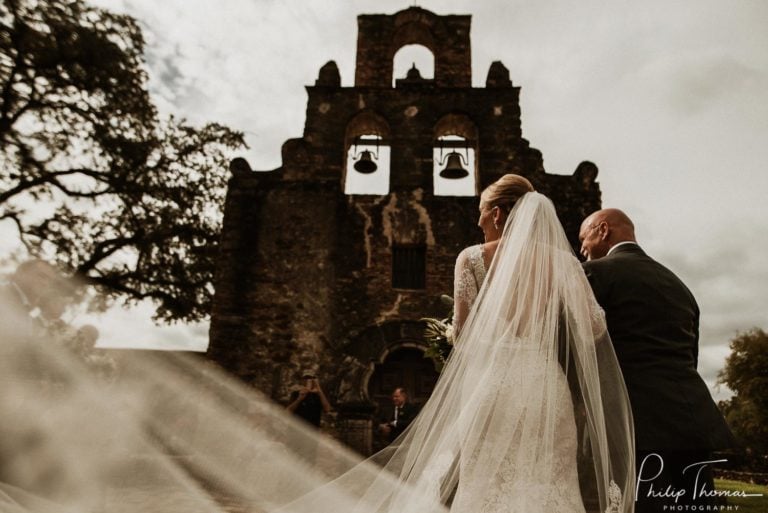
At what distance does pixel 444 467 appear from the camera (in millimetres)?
2414

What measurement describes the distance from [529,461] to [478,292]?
0.92m

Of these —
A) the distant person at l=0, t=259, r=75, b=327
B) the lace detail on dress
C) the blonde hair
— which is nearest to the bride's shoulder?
the blonde hair

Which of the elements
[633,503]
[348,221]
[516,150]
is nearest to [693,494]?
[633,503]

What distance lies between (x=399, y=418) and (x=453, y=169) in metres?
5.49

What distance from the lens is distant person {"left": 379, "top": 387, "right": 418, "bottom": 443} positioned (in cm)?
729

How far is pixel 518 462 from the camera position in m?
2.26

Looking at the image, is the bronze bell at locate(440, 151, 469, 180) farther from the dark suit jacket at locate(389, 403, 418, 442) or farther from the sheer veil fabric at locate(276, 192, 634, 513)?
the sheer veil fabric at locate(276, 192, 634, 513)

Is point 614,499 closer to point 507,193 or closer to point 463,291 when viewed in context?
point 463,291

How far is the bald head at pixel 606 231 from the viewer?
9.71 feet

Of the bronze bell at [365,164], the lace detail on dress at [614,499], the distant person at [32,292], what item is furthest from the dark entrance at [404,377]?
the lace detail on dress at [614,499]

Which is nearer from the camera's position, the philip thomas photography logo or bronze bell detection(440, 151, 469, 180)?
the philip thomas photography logo

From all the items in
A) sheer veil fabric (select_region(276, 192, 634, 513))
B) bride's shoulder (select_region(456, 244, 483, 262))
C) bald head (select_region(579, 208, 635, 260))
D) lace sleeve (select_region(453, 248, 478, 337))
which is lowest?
sheer veil fabric (select_region(276, 192, 634, 513))

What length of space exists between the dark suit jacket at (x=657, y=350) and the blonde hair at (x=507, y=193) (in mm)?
574

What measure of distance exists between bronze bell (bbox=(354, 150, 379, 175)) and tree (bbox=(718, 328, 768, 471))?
112 ft
